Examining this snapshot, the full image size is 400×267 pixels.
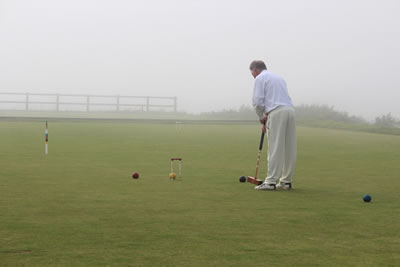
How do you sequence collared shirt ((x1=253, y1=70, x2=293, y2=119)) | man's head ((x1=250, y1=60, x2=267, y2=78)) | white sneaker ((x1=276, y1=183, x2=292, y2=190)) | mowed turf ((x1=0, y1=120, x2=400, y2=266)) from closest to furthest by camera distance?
mowed turf ((x1=0, y1=120, x2=400, y2=266)) < white sneaker ((x1=276, y1=183, x2=292, y2=190)) < collared shirt ((x1=253, y1=70, x2=293, y2=119)) < man's head ((x1=250, y1=60, x2=267, y2=78))

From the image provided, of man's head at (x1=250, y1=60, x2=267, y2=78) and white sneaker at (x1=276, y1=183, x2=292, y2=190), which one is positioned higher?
man's head at (x1=250, y1=60, x2=267, y2=78)

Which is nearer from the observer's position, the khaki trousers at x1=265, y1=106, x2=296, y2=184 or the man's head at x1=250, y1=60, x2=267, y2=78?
the khaki trousers at x1=265, y1=106, x2=296, y2=184

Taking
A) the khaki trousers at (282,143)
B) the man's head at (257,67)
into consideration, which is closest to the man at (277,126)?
the khaki trousers at (282,143)

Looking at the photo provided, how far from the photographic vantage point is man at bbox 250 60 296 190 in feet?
27.1

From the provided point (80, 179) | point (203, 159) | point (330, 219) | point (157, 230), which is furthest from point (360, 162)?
point (157, 230)

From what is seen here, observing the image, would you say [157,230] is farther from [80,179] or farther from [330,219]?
[80,179]

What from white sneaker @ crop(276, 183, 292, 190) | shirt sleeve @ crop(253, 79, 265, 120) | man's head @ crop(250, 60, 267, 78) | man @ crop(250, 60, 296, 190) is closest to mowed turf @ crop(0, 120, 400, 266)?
white sneaker @ crop(276, 183, 292, 190)

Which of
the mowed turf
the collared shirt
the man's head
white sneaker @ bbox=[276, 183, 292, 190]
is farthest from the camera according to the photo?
the man's head

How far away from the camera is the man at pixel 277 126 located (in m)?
8.26

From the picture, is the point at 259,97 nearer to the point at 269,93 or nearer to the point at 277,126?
the point at 269,93

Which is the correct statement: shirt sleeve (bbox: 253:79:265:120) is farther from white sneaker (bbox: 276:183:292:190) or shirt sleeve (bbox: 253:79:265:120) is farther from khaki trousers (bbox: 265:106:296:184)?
white sneaker (bbox: 276:183:292:190)

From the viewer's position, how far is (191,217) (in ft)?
19.3

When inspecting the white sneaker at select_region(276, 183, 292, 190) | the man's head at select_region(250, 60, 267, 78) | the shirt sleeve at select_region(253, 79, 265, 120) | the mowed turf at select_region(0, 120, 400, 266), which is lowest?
the mowed turf at select_region(0, 120, 400, 266)

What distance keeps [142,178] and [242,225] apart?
389 centimetres
